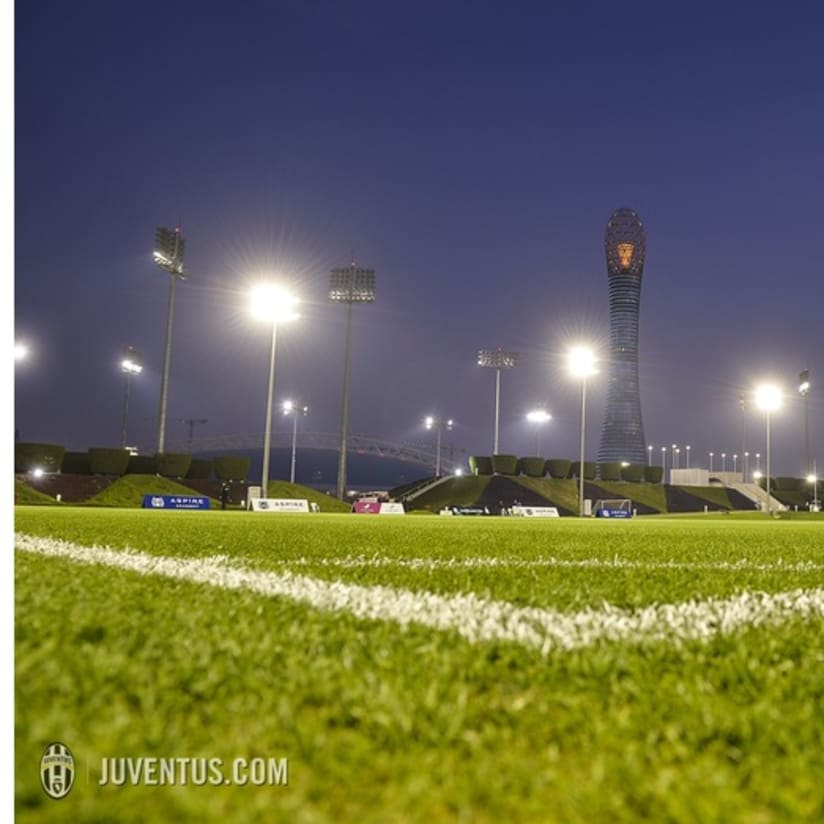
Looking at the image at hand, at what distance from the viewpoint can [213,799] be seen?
4.83ft

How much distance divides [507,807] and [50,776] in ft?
2.97

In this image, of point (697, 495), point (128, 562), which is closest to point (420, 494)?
point (697, 495)

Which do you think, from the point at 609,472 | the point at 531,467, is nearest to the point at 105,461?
the point at 531,467

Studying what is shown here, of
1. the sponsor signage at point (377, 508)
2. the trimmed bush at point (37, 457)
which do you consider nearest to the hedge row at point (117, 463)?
the trimmed bush at point (37, 457)

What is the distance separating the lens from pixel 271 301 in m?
35.9

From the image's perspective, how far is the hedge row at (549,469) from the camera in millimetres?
73812

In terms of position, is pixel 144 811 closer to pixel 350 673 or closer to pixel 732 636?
pixel 350 673

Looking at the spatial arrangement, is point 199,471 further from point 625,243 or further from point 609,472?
point 625,243

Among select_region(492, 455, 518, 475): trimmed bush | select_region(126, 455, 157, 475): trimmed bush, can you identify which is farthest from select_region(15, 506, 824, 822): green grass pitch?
select_region(492, 455, 518, 475): trimmed bush

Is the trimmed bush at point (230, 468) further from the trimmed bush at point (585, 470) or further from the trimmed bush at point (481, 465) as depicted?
the trimmed bush at point (585, 470)

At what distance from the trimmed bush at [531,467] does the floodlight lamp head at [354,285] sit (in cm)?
2504

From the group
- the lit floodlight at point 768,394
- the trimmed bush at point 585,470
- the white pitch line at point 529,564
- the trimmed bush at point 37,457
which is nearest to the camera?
the white pitch line at point 529,564

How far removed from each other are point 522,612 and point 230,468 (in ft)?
168

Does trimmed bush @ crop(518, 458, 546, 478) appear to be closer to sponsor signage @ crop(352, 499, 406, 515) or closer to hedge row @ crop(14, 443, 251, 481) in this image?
hedge row @ crop(14, 443, 251, 481)
